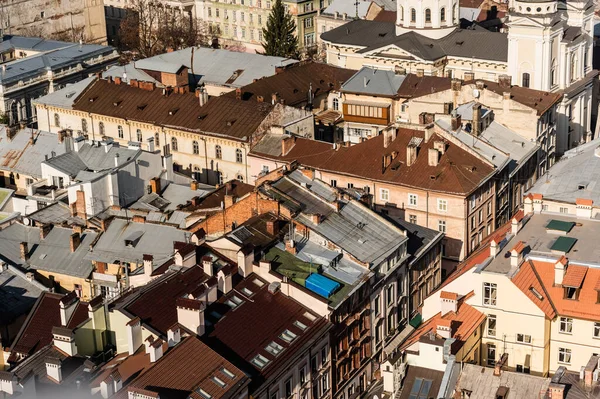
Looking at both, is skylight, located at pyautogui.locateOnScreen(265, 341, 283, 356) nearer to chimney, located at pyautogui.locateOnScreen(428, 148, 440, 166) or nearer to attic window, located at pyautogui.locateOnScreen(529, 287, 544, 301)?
attic window, located at pyautogui.locateOnScreen(529, 287, 544, 301)

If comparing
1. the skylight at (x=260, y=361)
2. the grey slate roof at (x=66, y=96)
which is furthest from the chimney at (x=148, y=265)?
the grey slate roof at (x=66, y=96)

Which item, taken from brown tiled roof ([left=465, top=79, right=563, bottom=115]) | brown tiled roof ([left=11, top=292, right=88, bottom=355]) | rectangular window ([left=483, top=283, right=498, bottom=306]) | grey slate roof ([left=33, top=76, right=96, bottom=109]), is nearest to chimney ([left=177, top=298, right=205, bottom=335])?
brown tiled roof ([left=11, top=292, right=88, bottom=355])

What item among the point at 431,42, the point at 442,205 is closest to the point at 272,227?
the point at 442,205

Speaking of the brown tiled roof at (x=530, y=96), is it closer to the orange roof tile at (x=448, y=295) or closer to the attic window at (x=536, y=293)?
the attic window at (x=536, y=293)

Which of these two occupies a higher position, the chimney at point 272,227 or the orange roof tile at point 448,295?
the chimney at point 272,227

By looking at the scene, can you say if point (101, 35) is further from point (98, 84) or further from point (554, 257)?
point (554, 257)

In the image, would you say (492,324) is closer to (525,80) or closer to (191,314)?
(191,314)
